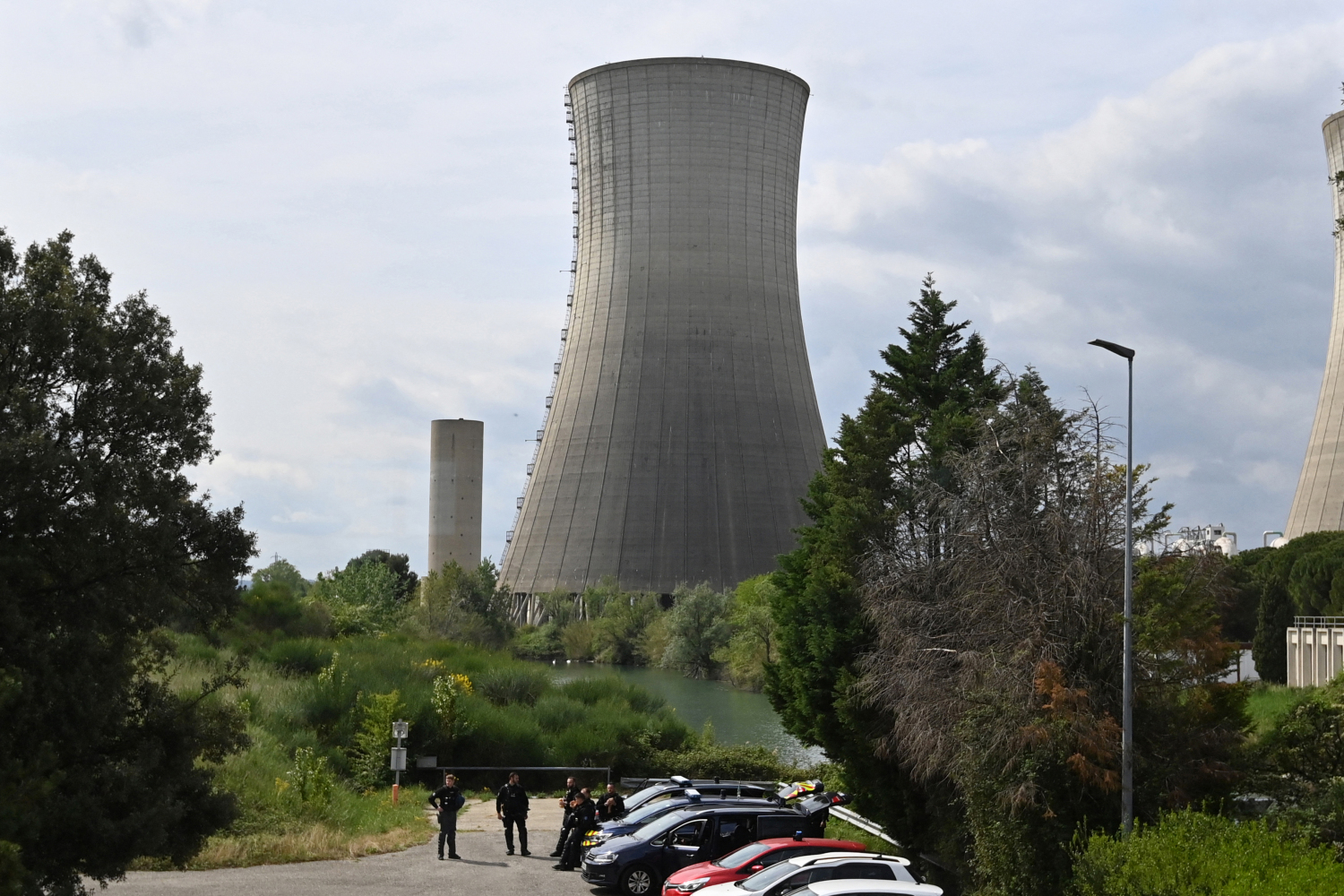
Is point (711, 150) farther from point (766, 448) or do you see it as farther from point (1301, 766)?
point (1301, 766)

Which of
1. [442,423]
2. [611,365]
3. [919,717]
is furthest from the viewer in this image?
[442,423]

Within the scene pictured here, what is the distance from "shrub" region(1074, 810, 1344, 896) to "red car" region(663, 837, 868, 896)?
230 cm

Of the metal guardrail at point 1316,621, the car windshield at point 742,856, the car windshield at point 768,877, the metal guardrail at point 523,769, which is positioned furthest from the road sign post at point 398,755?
→ the metal guardrail at point 1316,621

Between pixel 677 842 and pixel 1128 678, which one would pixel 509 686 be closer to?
pixel 677 842

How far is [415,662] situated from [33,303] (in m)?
15.7

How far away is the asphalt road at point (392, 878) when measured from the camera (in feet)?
37.0

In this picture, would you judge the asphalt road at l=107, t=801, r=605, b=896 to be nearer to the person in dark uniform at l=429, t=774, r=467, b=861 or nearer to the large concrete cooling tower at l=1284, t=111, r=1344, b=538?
the person in dark uniform at l=429, t=774, r=467, b=861

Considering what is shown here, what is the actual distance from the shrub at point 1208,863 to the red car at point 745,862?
2296 mm

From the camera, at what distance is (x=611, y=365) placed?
38.1 m

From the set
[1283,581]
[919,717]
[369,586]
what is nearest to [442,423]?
[369,586]

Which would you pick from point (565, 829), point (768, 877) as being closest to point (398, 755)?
point (565, 829)

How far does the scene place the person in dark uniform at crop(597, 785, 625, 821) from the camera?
14.1 meters

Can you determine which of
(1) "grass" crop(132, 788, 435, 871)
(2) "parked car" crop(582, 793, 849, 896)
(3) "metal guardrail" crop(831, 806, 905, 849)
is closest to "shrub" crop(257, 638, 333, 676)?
(1) "grass" crop(132, 788, 435, 871)

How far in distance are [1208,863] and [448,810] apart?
7.57 metres
